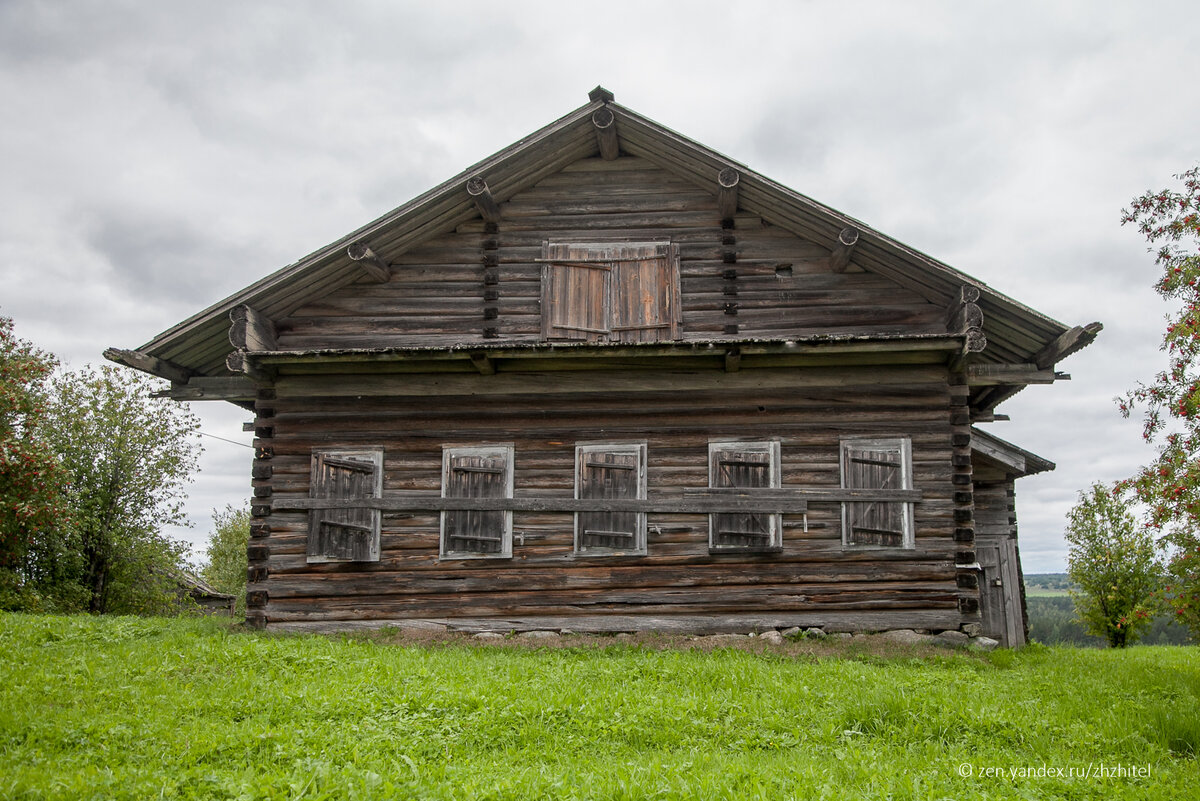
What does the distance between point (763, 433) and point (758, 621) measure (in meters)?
2.88

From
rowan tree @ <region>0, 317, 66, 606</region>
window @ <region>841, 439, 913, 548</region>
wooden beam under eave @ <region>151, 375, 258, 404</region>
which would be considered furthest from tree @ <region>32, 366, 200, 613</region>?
window @ <region>841, 439, 913, 548</region>

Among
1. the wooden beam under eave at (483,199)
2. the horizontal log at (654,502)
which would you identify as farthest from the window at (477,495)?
the wooden beam under eave at (483,199)

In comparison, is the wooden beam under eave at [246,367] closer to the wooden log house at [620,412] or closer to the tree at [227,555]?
the wooden log house at [620,412]

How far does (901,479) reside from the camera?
40.0 ft

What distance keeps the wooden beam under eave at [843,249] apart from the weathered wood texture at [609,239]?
14 cm

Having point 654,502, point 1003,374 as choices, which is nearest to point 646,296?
point 654,502

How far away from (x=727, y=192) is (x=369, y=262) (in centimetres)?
605

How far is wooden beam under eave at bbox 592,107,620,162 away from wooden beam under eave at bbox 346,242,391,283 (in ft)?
14.0

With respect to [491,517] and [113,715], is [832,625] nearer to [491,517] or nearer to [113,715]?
[491,517]

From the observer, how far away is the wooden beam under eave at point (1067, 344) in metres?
11.2

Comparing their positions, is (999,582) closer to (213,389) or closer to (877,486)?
(877,486)

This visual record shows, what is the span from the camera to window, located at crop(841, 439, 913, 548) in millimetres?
12031

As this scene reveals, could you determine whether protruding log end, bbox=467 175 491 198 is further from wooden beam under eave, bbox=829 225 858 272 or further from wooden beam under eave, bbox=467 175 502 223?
wooden beam under eave, bbox=829 225 858 272

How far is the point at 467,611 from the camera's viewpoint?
12164mm
